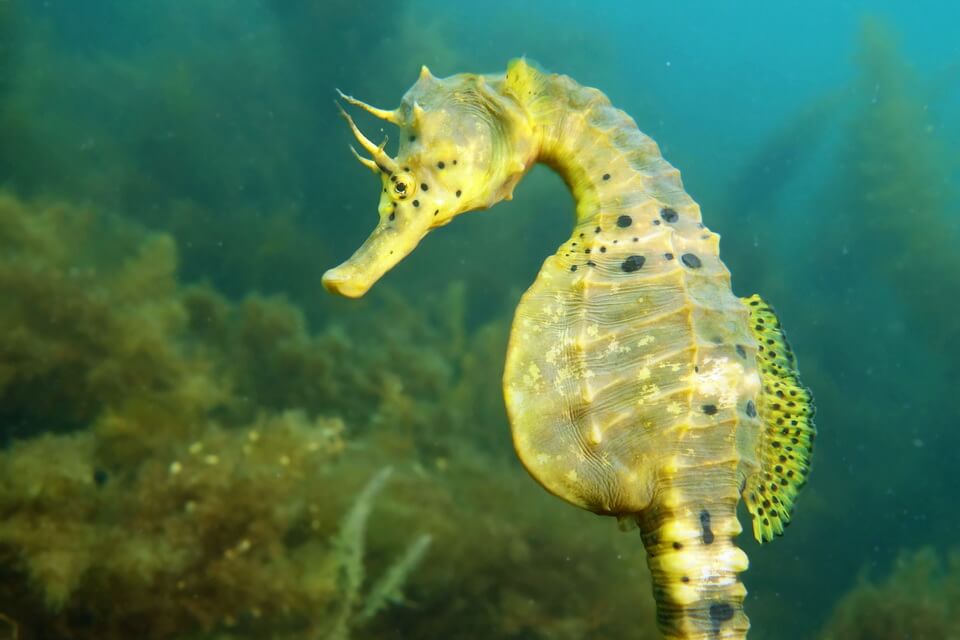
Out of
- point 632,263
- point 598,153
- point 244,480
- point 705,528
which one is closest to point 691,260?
point 632,263

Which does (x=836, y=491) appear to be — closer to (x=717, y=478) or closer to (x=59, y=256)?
(x=717, y=478)

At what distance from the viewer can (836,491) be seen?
943 cm

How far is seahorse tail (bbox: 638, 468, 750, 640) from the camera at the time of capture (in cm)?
210

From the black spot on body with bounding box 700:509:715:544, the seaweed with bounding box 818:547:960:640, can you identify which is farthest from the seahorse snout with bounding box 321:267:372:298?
the seaweed with bounding box 818:547:960:640

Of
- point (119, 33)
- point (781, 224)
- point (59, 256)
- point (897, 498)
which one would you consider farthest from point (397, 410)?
point (119, 33)

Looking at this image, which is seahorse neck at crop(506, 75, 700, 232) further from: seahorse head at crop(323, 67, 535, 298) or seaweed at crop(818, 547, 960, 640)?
seaweed at crop(818, 547, 960, 640)

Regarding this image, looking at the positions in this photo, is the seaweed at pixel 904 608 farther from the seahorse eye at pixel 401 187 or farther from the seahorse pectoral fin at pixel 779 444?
the seahorse eye at pixel 401 187

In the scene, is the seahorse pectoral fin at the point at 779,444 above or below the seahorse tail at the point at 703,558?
above

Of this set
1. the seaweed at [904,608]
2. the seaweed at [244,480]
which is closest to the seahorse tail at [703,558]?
the seaweed at [244,480]

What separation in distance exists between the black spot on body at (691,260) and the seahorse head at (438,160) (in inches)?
25.6

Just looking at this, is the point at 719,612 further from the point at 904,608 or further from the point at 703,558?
the point at 904,608

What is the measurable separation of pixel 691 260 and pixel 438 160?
2.95ft

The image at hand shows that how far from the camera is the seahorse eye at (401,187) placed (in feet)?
7.39

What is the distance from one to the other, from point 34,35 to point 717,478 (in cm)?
1582
